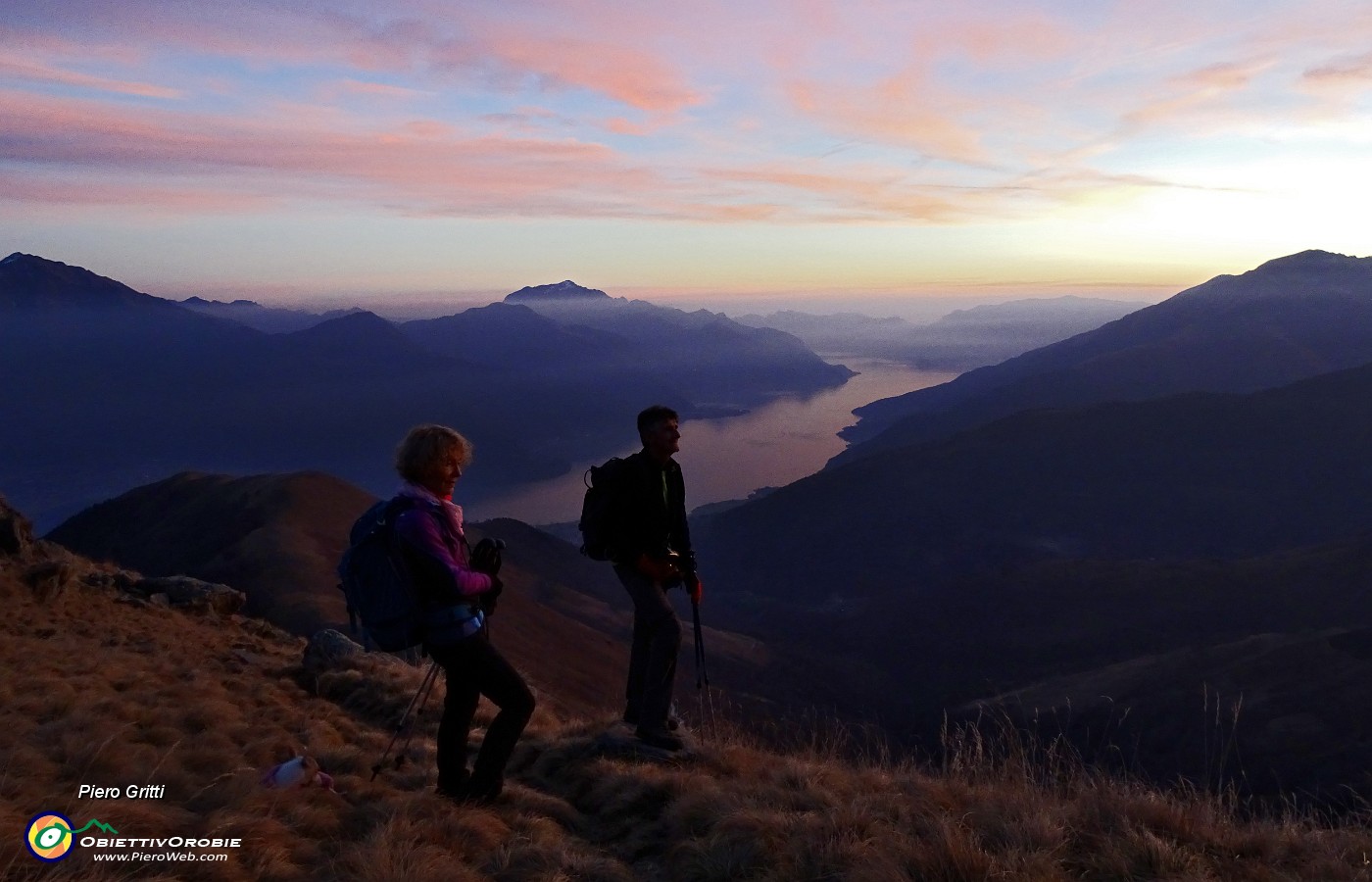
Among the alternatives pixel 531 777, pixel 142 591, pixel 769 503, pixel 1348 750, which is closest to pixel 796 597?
pixel 769 503

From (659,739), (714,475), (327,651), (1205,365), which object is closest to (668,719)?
(659,739)

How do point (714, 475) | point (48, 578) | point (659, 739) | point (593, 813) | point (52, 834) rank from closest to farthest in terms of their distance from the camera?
point (52, 834) → point (593, 813) → point (659, 739) → point (48, 578) → point (714, 475)

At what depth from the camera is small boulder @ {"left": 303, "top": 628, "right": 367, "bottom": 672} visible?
28.2ft

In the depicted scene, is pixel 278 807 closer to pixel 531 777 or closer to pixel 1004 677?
pixel 531 777

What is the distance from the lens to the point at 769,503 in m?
105

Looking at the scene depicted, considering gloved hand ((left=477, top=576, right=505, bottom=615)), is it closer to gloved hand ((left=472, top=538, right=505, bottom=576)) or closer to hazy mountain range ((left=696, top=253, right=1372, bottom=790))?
gloved hand ((left=472, top=538, right=505, bottom=576))

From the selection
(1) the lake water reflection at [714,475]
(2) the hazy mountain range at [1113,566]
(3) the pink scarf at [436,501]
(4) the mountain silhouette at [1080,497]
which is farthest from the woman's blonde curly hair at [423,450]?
(1) the lake water reflection at [714,475]

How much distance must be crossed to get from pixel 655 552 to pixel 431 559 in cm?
172

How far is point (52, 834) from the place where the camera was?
9.61ft

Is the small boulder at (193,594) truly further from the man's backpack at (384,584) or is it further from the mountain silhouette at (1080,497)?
the mountain silhouette at (1080,497)

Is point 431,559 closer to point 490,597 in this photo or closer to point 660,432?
point 490,597

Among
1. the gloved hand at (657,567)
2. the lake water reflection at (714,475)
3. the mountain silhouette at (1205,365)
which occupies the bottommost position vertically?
the lake water reflection at (714,475)

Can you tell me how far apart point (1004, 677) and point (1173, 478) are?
56153mm

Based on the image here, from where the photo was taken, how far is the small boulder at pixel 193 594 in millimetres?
12492
